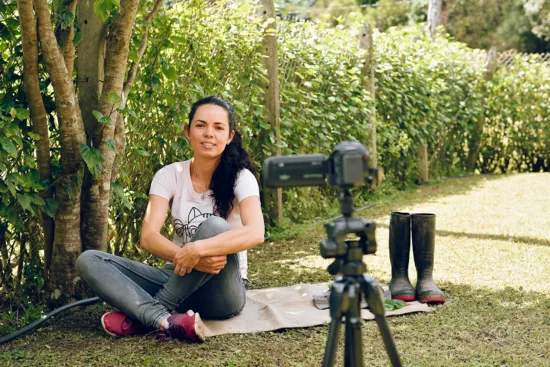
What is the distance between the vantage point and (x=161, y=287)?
11.8 ft

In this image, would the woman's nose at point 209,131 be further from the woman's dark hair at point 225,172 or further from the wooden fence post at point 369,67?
the wooden fence post at point 369,67

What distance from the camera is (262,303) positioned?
3865mm

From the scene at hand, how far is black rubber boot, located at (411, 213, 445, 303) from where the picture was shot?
3.94 metres

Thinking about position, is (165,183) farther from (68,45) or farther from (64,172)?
(68,45)

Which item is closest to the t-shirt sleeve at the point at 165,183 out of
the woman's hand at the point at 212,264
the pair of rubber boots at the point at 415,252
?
the woman's hand at the point at 212,264

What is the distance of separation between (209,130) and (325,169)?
1.64m

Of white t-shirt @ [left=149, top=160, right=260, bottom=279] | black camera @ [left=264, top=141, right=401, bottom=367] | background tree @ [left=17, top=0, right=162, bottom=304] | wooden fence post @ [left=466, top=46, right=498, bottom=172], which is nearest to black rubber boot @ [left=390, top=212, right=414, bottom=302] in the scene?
white t-shirt @ [left=149, top=160, right=260, bottom=279]

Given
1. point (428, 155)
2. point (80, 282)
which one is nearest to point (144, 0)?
point (80, 282)

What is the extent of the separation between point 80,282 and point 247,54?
245 centimetres

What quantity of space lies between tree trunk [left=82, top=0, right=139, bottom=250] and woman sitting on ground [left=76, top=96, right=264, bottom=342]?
35 centimetres

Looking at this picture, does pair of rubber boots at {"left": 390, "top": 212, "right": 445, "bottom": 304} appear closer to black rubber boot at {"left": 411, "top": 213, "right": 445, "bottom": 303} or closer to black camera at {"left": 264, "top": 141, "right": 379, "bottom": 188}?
black rubber boot at {"left": 411, "top": 213, "right": 445, "bottom": 303}

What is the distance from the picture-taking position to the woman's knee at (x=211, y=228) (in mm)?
3309

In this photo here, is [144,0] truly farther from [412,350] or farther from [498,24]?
[498,24]

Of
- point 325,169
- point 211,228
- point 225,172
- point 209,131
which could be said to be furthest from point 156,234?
point 325,169
